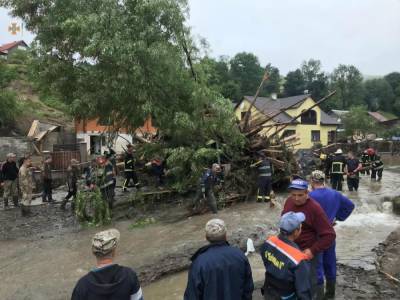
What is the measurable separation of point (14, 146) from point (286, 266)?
21750mm

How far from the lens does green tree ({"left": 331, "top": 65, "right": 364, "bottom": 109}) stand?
8538 centimetres

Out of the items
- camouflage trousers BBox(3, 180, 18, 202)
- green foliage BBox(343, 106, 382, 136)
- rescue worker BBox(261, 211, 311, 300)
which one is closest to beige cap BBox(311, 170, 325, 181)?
rescue worker BBox(261, 211, 311, 300)

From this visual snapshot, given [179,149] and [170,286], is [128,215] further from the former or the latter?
[170,286]

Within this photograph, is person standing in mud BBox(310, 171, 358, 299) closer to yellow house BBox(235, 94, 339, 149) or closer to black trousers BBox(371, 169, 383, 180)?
black trousers BBox(371, 169, 383, 180)

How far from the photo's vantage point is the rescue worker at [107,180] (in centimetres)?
1260

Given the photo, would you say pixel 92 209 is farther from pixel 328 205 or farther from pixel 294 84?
pixel 294 84

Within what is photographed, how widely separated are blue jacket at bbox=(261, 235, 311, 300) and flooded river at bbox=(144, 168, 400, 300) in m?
3.02

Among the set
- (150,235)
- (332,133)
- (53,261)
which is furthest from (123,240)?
(332,133)

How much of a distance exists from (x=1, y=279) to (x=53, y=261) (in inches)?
45.5

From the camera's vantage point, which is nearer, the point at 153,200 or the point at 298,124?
the point at 153,200

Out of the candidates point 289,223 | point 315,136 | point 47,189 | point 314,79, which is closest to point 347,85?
point 314,79

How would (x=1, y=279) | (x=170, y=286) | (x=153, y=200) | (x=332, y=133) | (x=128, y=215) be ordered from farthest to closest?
(x=332, y=133), (x=153, y=200), (x=128, y=215), (x=1, y=279), (x=170, y=286)

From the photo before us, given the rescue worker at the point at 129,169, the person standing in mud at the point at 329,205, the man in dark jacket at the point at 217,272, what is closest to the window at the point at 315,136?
the rescue worker at the point at 129,169

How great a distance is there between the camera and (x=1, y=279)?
7.47 meters
